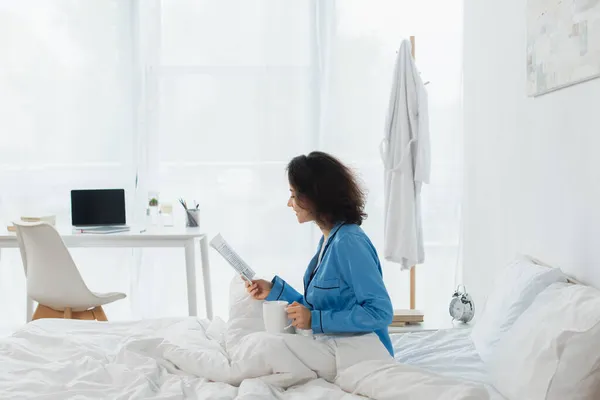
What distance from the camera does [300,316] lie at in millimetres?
2061

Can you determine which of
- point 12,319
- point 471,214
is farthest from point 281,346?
point 12,319

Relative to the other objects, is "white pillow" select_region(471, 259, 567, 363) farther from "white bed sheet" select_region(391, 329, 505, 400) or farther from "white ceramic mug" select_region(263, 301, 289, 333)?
"white ceramic mug" select_region(263, 301, 289, 333)

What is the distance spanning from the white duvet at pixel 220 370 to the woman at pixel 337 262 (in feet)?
0.24

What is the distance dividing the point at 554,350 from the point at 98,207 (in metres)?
3.16

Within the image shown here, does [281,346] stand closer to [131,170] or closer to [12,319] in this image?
[131,170]

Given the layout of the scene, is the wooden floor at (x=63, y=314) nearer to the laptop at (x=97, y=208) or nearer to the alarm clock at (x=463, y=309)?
the laptop at (x=97, y=208)

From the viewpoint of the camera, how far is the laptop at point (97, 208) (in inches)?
165

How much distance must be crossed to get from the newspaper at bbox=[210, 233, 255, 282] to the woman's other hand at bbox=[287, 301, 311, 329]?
0.18 metres

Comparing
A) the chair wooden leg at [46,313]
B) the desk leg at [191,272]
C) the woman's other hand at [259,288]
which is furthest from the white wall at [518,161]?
the chair wooden leg at [46,313]

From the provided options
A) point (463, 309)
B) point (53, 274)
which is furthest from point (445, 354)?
point (53, 274)

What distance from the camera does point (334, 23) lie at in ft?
15.0

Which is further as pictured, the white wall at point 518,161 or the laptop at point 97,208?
the laptop at point 97,208

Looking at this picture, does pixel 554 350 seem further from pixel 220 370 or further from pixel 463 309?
pixel 463 309

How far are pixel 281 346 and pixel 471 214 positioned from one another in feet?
5.70
